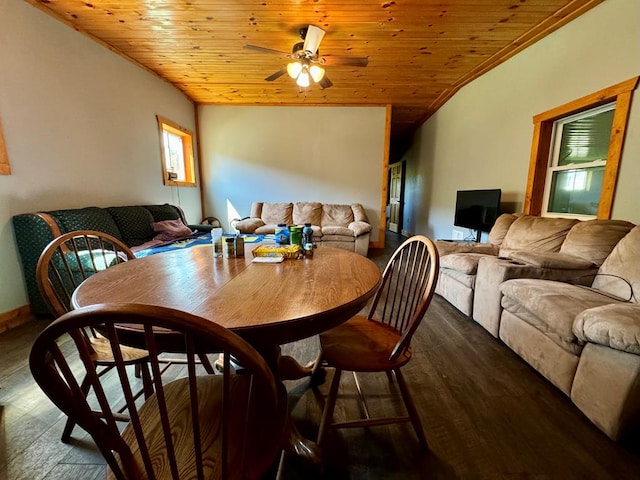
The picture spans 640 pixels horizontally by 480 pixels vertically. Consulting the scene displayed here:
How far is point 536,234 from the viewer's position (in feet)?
7.55

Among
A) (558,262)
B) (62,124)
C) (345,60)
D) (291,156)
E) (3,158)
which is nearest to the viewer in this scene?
(558,262)

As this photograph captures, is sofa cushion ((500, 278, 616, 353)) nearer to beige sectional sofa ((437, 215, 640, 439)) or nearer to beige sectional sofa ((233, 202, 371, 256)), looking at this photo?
beige sectional sofa ((437, 215, 640, 439))

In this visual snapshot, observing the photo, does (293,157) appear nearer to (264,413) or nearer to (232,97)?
(232,97)

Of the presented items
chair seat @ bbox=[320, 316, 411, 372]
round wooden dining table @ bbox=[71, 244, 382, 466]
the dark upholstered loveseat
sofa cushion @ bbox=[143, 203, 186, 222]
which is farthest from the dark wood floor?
sofa cushion @ bbox=[143, 203, 186, 222]

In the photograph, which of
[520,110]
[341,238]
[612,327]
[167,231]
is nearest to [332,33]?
[520,110]

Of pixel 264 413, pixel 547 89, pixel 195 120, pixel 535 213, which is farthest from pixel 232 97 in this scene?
pixel 264 413

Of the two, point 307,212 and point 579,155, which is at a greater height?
point 579,155

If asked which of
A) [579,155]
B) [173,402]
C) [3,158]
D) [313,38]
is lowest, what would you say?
[173,402]

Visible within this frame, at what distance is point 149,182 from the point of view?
3643 millimetres

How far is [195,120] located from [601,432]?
236 inches

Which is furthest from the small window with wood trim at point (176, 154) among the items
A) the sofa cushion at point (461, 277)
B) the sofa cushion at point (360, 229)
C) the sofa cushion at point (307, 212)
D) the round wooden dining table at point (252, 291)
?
the sofa cushion at point (461, 277)

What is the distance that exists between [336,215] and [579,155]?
3.17 m

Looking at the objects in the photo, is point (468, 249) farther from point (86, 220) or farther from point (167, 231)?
point (86, 220)

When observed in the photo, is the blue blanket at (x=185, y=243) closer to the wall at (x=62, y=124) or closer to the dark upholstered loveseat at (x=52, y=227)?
the dark upholstered loveseat at (x=52, y=227)
